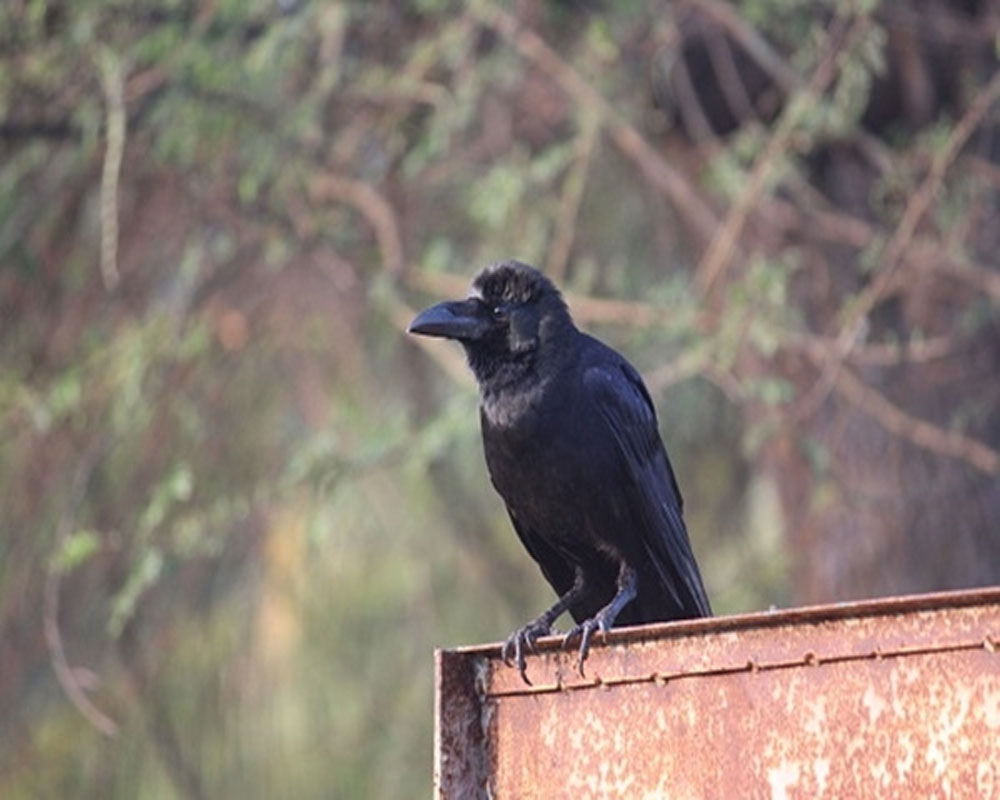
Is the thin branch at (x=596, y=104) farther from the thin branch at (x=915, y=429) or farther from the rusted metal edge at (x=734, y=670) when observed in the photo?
the rusted metal edge at (x=734, y=670)

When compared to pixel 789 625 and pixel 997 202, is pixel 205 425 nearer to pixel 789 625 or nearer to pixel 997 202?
pixel 997 202

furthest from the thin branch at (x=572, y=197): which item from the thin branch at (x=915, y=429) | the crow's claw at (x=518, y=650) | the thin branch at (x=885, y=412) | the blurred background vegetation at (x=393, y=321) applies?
the crow's claw at (x=518, y=650)

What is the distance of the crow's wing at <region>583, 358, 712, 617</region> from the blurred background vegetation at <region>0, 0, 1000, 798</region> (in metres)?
1.38

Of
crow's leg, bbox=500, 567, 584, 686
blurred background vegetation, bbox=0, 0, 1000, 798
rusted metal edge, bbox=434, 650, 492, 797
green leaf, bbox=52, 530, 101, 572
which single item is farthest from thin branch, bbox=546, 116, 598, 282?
rusted metal edge, bbox=434, 650, 492, 797

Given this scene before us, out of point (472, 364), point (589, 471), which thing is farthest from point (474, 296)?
point (589, 471)

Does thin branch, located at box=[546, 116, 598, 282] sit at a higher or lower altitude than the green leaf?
higher

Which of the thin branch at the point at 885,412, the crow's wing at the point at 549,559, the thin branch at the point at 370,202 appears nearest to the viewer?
the crow's wing at the point at 549,559

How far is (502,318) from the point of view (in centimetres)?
439

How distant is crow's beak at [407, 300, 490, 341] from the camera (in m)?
4.31

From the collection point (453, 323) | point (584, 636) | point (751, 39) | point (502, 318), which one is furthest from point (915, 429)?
point (584, 636)

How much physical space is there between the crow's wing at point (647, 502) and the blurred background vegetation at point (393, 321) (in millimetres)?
1385

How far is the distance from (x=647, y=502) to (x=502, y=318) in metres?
0.50

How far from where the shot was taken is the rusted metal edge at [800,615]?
2467 millimetres

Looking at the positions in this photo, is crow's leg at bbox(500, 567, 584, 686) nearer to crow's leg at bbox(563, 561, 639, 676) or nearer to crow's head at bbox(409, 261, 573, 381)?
crow's leg at bbox(563, 561, 639, 676)
